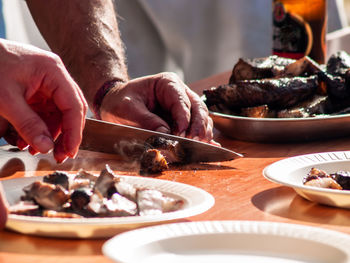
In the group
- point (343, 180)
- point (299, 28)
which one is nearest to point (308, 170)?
point (343, 180)

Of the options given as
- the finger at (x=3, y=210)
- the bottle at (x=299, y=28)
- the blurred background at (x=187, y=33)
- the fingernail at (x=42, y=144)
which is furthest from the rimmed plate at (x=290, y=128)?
the blurred background at (x=187, y=33)

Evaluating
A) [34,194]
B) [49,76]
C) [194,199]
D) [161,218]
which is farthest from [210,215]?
[49,76]

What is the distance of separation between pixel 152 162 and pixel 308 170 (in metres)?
0.31

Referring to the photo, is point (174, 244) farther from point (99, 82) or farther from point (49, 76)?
point (99, 82)

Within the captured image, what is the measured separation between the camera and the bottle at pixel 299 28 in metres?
2.34

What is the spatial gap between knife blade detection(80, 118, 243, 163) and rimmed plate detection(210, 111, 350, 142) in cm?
20

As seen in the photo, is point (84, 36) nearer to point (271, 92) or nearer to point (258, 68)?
point (258, 68)

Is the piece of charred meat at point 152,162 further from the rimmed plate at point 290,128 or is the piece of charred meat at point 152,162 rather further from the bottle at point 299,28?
the bottle at point 299,28

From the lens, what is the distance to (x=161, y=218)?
0.90 meters

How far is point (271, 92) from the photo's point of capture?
1.72m

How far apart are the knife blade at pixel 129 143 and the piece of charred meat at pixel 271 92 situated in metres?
0.31

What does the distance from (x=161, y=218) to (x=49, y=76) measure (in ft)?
1.48

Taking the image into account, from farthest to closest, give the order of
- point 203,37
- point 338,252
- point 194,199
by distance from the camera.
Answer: point 203,37 < point 194,199 < point 338,252

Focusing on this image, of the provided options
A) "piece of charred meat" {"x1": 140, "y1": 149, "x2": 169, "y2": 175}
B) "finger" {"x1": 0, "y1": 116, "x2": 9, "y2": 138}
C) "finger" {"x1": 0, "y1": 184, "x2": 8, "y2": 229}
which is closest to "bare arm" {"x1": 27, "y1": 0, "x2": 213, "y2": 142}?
"piece of charred meat" {"x1": 140, "y1": 149, "x2": 169, "y2": 175}
